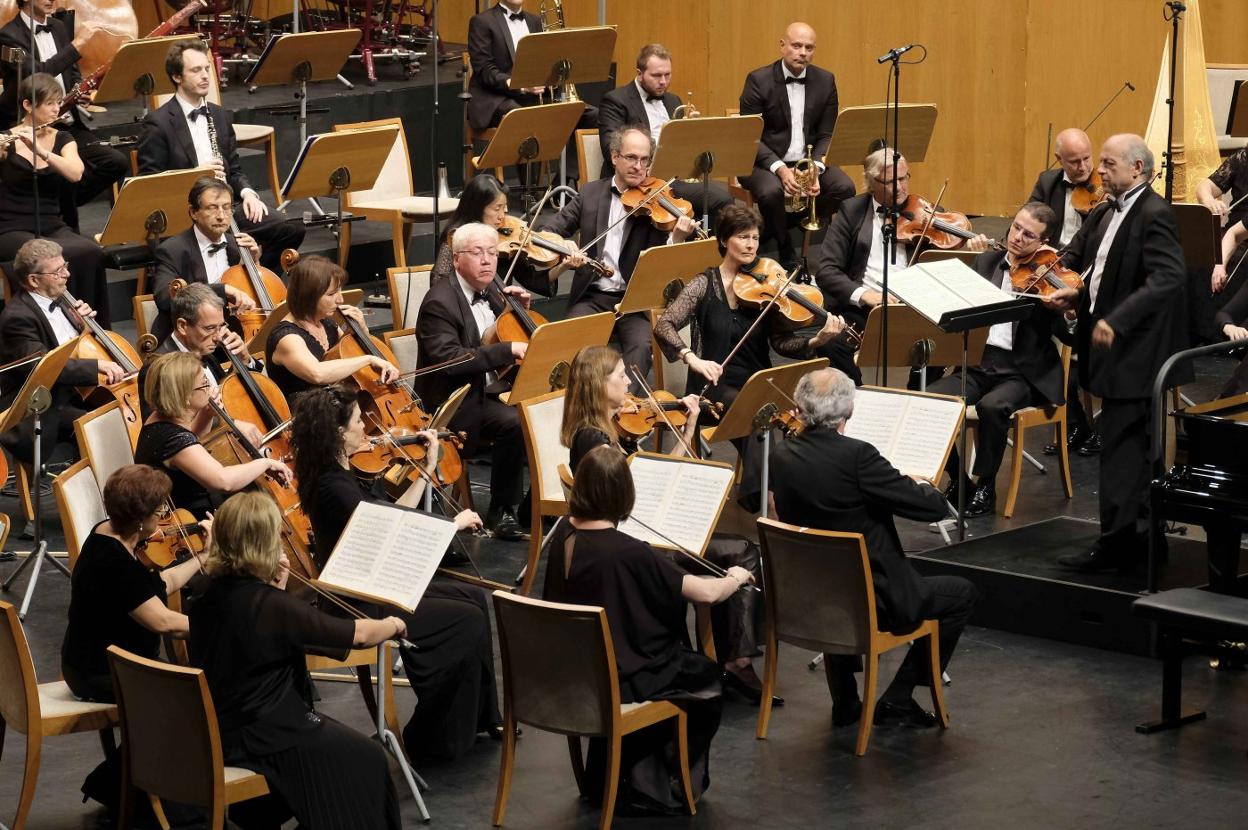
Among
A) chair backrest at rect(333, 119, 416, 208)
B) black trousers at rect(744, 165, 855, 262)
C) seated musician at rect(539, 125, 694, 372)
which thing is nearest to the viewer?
seated musician at rect(539, 125, 694, 372)

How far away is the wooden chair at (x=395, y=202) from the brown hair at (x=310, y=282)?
2164 mm

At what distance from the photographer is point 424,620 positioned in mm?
4922

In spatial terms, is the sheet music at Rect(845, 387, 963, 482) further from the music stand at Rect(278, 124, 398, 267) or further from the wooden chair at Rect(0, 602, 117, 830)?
the music stand at Rect(278, 124, 398, 267)

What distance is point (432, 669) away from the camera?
4926mm

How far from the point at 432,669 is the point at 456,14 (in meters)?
8.38

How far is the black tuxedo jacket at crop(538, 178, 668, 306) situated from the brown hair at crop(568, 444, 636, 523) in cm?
325

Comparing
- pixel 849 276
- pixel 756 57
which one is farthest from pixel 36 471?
pixel 756 57

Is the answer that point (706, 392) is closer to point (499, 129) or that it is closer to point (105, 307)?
point (499, 129)

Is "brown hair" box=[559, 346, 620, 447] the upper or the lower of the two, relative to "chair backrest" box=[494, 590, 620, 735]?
upper

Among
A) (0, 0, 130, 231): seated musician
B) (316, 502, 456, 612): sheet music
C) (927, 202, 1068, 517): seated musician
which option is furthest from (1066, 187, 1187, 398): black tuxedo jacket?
(0, 0, 130, 231): seated musician

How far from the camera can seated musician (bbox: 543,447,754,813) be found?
4551mm

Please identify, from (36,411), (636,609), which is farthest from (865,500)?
(36,411)

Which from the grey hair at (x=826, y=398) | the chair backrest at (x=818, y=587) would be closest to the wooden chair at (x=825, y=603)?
the chair backrest at (x=818, y=587)

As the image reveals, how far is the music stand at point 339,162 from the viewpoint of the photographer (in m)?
7.75
